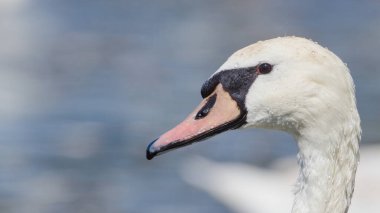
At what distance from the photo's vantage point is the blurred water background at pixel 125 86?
9609 millimetres

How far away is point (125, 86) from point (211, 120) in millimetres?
7594

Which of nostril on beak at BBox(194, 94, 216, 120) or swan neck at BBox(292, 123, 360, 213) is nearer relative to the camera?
swan neck at BBox(292, 123, 360, 213)

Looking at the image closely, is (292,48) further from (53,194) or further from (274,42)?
(53,194)

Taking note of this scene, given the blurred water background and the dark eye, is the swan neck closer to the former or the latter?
the dark eye

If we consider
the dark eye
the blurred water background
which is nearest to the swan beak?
the dark eye

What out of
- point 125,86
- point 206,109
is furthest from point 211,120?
point 125,86

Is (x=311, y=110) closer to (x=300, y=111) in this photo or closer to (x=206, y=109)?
(x=300, y=111)

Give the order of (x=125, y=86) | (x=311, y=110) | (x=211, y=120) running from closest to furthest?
(x=311, y=110) < (x=211, y=120) < (x=125, y=86)

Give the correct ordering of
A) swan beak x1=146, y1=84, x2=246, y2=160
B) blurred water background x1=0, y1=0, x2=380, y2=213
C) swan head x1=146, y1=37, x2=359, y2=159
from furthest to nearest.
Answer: blurred water background x1=0, y1=0, x2=380, y2=213 < swan beak x1=146, y1=84, x2=246, y2=160 < swan head x1=146, y1=37, x2=359, y2=159

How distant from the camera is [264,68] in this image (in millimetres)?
A: 4410

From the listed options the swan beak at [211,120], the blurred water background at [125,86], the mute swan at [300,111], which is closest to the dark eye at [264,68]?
the mute swan at [300,111]

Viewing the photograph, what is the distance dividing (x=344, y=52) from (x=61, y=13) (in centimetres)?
322

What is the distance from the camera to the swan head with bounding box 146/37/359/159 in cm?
434

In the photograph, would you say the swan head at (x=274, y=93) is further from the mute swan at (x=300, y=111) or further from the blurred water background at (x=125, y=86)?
the blurred water background at (x=125, y=86)
